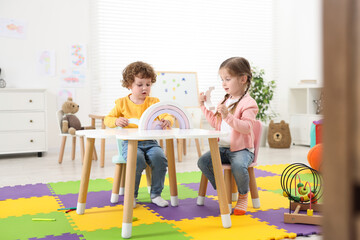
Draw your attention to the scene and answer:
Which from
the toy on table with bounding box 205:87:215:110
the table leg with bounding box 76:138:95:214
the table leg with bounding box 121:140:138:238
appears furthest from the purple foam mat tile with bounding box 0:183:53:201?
the toy on table with bounding box 205:87:215:110

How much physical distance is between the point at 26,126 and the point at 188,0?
110 inches

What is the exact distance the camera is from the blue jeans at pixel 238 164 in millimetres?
2172

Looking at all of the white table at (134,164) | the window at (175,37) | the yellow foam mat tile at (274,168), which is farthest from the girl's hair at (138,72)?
the window at (175,37)

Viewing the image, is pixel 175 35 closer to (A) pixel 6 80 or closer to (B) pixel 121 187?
(A) pixel 6 80

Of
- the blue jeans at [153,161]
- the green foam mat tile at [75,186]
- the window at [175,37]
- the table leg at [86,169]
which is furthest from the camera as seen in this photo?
the window at [175,37]

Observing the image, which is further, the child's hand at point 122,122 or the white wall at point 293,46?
the white wall at point 293,46

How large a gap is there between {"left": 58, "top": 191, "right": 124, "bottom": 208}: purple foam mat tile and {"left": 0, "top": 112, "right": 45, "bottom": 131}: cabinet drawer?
2.06 meters

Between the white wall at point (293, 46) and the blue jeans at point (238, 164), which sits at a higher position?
the white wall at point (293, 46)

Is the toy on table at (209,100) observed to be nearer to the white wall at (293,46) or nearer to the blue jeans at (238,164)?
the blue jeans at (238,164)

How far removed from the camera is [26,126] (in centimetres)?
453

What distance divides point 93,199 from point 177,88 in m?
2.59

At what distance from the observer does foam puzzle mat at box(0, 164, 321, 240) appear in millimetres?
1893

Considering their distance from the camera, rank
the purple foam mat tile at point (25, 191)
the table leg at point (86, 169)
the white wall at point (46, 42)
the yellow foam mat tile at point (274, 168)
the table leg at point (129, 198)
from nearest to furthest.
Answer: the table leg at point (129, 198) → the table leg at point (86, 169) → the purple foam mat tile at point (25, 191) → the yellow foam mat tile at point (274, 168) → the white wall at point (46, 42)

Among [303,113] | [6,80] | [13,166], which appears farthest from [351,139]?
[303,113]
